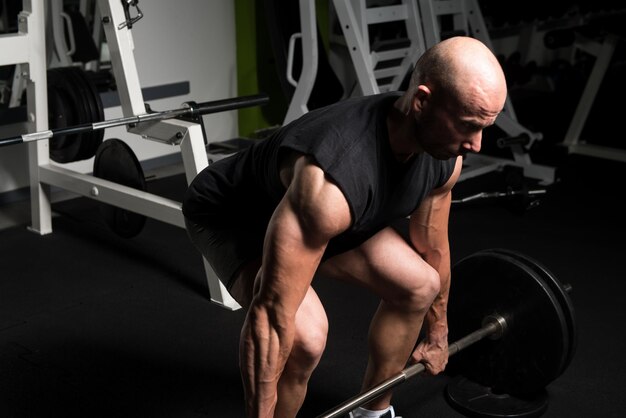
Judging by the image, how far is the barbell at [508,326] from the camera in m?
1.79

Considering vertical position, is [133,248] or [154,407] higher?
[133,248]

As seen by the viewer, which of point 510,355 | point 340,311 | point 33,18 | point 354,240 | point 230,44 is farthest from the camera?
point 230,44

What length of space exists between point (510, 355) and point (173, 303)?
1137mm

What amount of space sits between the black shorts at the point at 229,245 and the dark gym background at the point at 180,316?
0.48m

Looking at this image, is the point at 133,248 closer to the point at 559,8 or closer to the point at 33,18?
the point at 33,18

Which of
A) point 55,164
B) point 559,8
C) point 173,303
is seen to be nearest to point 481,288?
point 173,303

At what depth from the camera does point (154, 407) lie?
6.27 ft

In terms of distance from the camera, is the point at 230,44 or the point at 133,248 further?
the point at 230,44

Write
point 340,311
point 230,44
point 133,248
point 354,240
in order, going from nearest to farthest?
point 354,240
point 340,311
point 133,248
point 230,44

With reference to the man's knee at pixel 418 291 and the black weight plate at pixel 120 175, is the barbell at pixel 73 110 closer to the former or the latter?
the black weight plate at pixel 120 175

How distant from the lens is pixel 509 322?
1.86 metres

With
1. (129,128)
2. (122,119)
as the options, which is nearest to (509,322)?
(122,119)

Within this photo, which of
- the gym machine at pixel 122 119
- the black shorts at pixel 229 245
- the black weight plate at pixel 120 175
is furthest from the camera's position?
the black weight plate at pixel 120 175

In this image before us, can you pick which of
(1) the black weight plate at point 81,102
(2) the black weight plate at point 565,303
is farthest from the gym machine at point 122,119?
(2) the black weight plate at point 565,303
